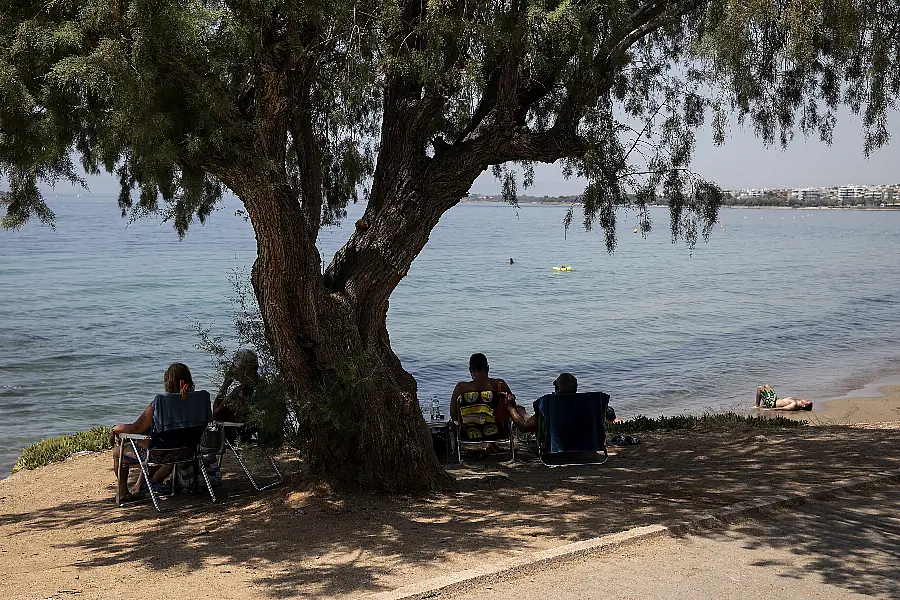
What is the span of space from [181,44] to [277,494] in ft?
11.3

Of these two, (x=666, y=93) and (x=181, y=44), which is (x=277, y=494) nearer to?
(x=181, y=44)

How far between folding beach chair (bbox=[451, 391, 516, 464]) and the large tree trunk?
1201 mm

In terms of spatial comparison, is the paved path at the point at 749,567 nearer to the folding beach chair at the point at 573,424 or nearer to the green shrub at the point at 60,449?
the folding beach chair at the point at 573,424

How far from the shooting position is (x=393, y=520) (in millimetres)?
6211

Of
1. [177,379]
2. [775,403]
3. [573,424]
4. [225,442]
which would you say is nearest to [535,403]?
[573,424]

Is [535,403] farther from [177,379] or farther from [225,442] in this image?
[177,379]

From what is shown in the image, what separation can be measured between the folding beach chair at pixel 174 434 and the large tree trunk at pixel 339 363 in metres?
0.88

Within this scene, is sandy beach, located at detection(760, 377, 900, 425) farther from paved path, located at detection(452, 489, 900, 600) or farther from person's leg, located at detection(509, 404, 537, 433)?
paved path, located at detection(452, 489, 900, 600)

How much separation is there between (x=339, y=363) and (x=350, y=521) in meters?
1.10

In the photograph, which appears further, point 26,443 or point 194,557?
point 26,443

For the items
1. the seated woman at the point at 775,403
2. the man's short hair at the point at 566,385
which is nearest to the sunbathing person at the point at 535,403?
the man's short hair at the point at 566,385

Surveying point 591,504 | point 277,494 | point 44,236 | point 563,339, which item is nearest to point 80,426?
point 277,494

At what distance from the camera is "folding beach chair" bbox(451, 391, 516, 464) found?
27.4ft

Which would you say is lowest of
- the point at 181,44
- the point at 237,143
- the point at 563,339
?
the point at 563,339
